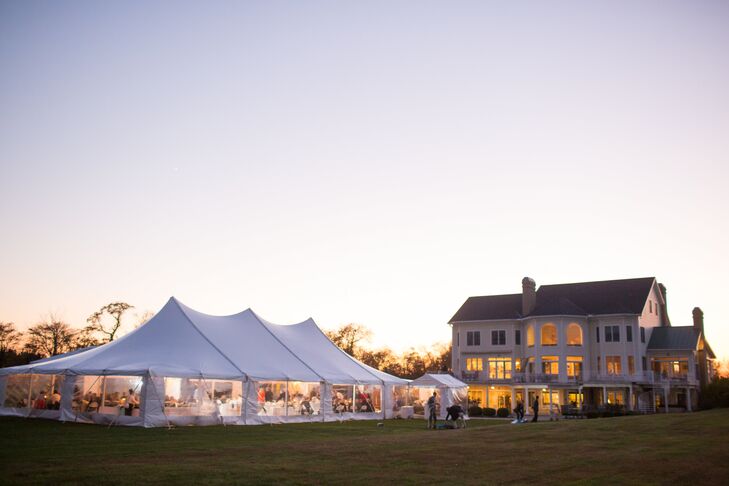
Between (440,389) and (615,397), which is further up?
(440,389)

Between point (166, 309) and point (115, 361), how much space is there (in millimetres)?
3868

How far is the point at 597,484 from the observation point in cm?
895

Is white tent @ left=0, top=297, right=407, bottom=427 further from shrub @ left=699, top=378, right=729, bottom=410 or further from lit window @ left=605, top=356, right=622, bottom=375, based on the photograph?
shrub @ left=699, top=378, right=729, bottom=410

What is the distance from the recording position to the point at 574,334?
4294 cm

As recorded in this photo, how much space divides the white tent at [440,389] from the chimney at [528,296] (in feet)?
36.5

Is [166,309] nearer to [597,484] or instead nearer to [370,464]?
[370,464]

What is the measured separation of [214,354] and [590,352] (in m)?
27.7

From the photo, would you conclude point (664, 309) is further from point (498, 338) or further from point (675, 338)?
point (498, 338)

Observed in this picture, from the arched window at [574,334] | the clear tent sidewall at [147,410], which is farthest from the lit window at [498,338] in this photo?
the clear tent sidewall at [147,410]

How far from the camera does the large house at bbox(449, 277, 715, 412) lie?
3997 cm

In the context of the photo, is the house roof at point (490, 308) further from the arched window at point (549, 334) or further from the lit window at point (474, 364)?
the lit window at point (474, 364)

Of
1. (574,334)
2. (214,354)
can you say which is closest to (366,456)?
A: (214,354)

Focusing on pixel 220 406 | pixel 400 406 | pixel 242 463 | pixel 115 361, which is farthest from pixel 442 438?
pixel 400 406

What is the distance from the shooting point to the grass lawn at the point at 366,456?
9.33m
